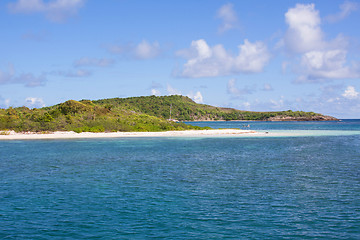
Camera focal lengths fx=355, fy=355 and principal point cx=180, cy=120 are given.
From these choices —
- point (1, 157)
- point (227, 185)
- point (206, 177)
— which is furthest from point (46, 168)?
point (227, 185)

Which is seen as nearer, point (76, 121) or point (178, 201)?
point (178, 201)

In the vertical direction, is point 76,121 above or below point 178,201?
above

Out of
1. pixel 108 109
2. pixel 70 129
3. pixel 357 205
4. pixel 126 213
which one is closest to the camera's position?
pixel 126 213

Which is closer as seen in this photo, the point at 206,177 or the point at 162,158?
the point at 206,177

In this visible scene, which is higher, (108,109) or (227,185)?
(108,109)

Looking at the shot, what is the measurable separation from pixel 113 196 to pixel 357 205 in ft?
40.4

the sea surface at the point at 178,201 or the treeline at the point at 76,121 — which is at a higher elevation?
the treeline at the point at 76,121

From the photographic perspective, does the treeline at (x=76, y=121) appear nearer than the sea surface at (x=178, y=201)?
No

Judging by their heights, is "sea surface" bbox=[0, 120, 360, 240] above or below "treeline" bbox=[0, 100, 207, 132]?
below

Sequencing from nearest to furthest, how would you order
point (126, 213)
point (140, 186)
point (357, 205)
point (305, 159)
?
point (126, 213)
point (357, 205)
point (140, 186)
point (305, 159)

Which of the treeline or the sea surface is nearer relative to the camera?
the sea surface

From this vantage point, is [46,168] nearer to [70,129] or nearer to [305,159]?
[305,159]

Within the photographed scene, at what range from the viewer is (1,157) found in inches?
1441

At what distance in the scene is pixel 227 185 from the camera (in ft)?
72.4
